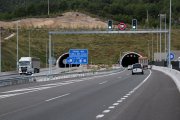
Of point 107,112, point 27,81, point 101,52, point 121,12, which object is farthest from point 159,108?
point 121,12

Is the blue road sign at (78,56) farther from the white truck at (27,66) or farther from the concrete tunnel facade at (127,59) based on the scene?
the concrete tunnel facade at (127,59)

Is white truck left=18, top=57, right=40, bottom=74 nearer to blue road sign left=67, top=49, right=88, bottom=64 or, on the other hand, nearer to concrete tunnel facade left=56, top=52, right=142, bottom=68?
blue road sign left=67, top=49, right=88, bottom=64

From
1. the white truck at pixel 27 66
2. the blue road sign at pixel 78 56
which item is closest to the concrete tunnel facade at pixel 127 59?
the white truck at pixel 27 66

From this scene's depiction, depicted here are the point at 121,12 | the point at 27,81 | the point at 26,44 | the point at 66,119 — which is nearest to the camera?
the point at 66,119

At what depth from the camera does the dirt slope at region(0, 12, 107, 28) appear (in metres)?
157

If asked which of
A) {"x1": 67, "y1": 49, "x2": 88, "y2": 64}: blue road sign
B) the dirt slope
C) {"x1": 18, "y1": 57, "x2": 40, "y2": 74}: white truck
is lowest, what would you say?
{"x1": 18, "y1": 57, "x2": 40, "y2": 74}: white truck

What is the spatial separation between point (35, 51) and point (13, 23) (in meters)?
36.1

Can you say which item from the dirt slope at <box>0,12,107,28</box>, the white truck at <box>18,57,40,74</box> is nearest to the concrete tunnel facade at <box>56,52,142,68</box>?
the dirt slope at <box>0,12,107,28</box>

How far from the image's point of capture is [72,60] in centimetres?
6925

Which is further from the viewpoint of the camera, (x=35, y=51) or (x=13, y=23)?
(x=13, y=23)

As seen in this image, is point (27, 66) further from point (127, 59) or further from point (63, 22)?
point (127, 59)

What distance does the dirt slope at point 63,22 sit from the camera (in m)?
157

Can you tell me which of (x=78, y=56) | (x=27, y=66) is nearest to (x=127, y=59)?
(x=27, y=66)

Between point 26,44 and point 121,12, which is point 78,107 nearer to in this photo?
point 26,44
